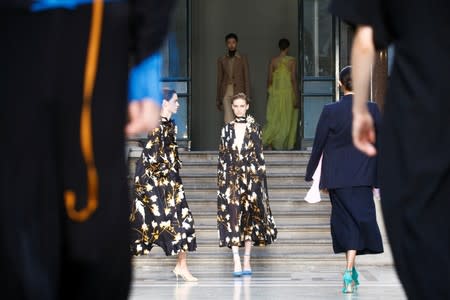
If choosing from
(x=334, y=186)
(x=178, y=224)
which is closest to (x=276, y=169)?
(x=178, y=224)

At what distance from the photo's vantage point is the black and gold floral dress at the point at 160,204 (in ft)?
41.4

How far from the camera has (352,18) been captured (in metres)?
3.99

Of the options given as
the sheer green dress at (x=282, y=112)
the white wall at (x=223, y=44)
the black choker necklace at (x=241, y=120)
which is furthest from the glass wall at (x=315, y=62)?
the black choker necklace at (x=241, y=120)

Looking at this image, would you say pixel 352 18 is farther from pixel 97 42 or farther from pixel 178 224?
pixel 178 224

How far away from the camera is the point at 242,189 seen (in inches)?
535

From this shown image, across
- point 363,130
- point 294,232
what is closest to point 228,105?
point 294,232

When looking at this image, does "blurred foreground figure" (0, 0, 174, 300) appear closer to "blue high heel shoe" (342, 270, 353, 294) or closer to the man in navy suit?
the man in navy suit

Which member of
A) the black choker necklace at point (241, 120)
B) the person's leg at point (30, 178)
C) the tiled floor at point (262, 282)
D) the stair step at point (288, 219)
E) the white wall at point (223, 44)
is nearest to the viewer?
the person's leg at point (30, 178)

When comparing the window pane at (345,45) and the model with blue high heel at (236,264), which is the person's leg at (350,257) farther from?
the window pane at (345,45)

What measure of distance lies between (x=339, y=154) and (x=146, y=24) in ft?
25.9

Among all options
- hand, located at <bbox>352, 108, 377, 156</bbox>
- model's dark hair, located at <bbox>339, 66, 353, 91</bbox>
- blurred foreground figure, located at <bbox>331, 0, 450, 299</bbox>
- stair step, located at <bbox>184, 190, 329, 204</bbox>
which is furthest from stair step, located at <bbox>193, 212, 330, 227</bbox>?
blurred foreground figure, located at <bbox>331, 0, 450, 299</bbox>

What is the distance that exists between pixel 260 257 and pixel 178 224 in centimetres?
205

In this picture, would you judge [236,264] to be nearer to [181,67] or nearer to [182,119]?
[182,119]

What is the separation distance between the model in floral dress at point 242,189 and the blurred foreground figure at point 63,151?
396 inches
